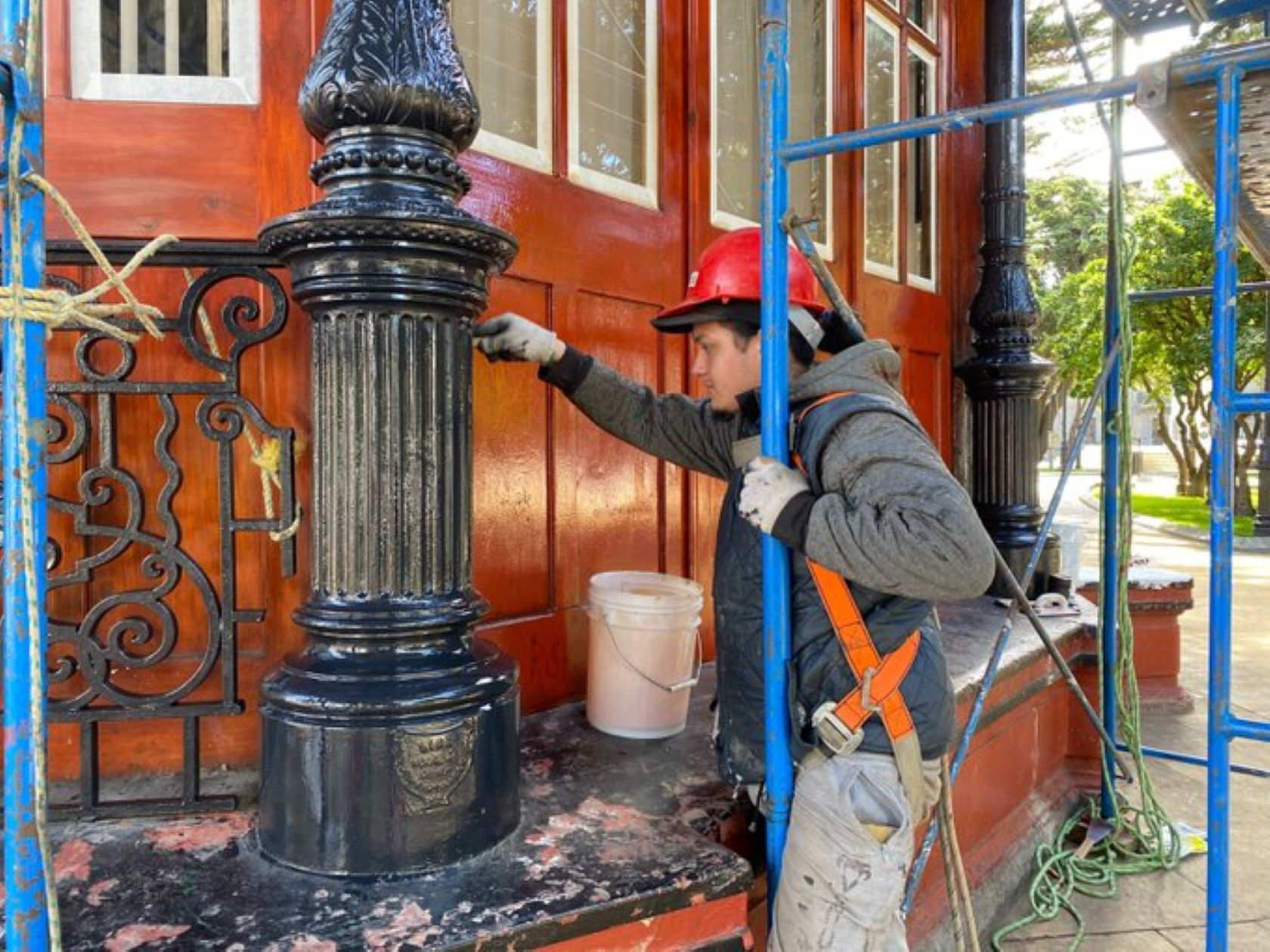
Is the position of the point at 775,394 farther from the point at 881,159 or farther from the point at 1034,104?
the point at 881,159

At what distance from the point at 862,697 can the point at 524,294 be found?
1.67 meters

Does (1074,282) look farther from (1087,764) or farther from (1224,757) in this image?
(1224,757)

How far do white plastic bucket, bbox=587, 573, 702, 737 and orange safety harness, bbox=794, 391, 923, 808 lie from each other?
730mm

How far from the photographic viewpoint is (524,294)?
3000 millimetres

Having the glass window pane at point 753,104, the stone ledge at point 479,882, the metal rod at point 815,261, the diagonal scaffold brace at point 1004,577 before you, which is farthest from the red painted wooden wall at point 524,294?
the metal rod at point 815,261

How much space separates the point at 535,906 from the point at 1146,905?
8.66ft

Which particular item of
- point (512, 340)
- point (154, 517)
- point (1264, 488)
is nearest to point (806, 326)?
point (512, 340)

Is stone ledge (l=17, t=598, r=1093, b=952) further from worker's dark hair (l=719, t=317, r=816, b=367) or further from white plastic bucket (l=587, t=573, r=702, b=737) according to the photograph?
worker's dark hair (l=719, t=317, r=816, b=367)

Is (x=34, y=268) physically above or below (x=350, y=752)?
above

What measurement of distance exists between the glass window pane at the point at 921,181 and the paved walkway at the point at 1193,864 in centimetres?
271

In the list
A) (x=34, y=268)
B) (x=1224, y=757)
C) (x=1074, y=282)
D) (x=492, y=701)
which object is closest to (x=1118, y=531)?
(x=1224, y=757)

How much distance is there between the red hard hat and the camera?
238 centimetres

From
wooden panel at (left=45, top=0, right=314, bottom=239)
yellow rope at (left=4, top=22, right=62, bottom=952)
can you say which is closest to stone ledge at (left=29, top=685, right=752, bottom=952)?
yellow rope at (left=4, top=22, right=62, bottom=952)

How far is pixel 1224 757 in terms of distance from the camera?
71.0 inches
